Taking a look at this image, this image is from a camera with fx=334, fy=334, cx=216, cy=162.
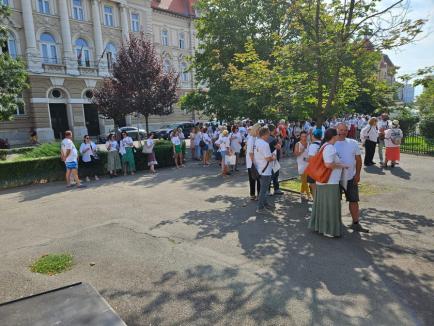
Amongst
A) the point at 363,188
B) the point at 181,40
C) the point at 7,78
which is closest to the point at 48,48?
the point at 7,78

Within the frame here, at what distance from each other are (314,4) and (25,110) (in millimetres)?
29954

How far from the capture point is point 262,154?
273 inches

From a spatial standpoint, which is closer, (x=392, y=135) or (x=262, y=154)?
(x=262, y=154)

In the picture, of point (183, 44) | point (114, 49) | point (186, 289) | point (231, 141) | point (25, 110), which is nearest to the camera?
point (186, 289)

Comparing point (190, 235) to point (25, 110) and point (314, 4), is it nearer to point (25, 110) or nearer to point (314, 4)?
point (314, 4)

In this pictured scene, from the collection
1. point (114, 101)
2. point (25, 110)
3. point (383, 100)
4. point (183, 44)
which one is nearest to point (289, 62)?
point (383, 100)

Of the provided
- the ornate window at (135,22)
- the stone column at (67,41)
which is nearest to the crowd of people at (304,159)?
the stone column at (67,41)

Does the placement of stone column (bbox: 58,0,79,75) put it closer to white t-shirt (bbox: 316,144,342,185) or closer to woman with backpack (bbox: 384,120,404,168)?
woman with backpack (bbox: 384,120,404,168)

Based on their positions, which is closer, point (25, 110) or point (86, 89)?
point (25, 110)

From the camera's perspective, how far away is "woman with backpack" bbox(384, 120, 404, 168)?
11.4m

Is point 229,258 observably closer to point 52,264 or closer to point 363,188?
point 52,264

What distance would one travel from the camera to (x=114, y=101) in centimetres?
2041

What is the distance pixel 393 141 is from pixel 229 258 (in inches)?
356

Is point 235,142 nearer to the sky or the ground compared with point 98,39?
nearer to the ground
